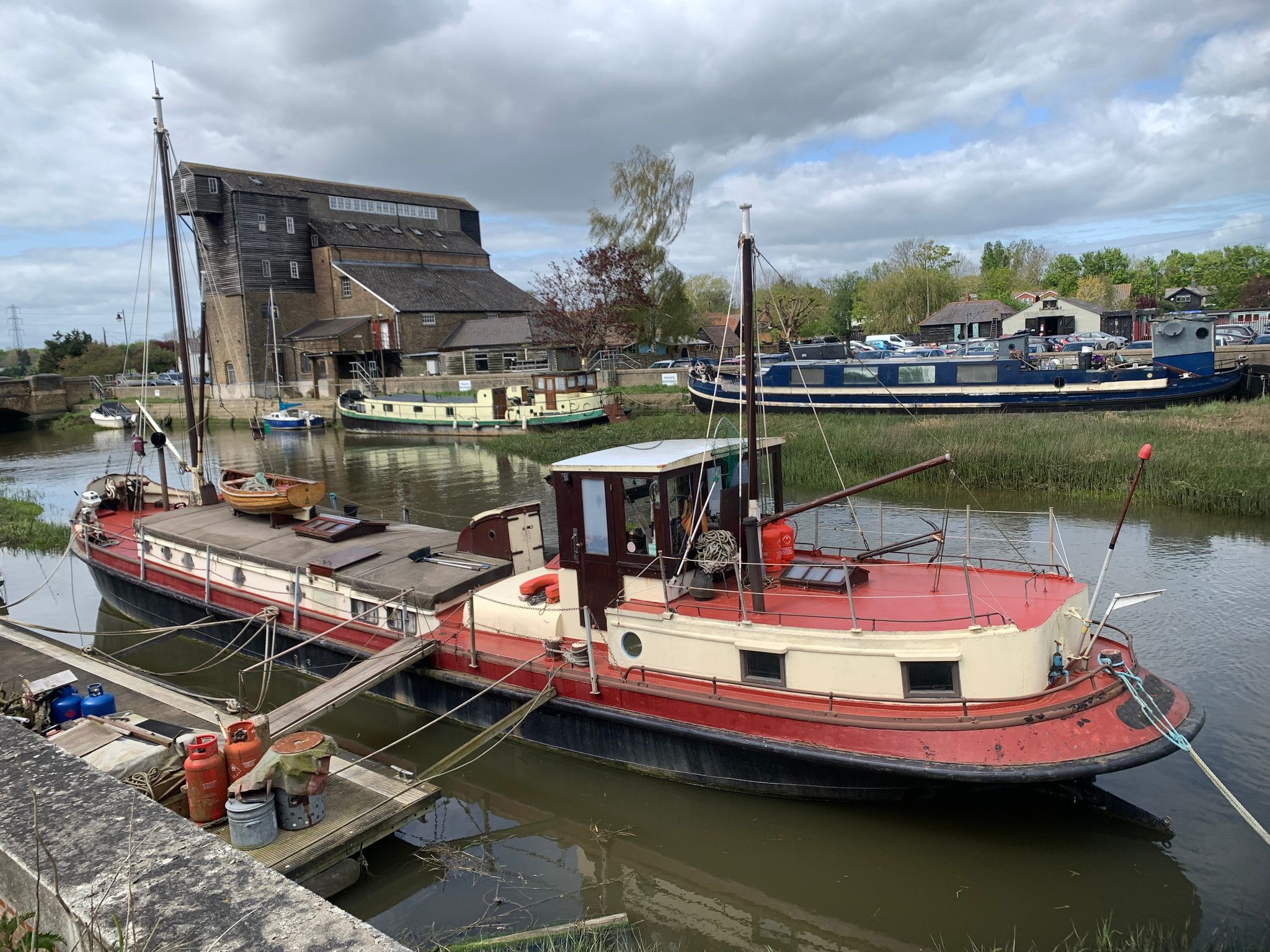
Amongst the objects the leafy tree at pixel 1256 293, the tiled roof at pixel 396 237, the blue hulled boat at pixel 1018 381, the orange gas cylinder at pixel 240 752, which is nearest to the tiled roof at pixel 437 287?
the tiled roof at pixel 396 237

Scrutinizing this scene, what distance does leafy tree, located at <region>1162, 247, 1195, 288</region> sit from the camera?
92.2 metres

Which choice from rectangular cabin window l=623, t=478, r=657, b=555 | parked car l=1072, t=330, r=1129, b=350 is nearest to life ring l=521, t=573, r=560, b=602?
rectangular cabin window l=623, t=478, r=657, b=555

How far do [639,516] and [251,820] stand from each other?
500cm

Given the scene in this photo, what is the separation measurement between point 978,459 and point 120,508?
22.6 meters

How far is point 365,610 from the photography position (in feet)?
41.1

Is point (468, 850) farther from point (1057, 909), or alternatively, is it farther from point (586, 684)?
point (1057, 909)

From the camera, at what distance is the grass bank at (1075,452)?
19906 millimetres

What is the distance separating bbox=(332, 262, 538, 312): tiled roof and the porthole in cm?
5413

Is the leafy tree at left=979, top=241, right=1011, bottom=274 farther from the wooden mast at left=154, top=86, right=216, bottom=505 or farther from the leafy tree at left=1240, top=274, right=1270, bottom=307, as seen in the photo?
the wooden mast at left=154, top=86, right=216, bottom=505

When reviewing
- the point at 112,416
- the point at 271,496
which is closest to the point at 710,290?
the point at 112,416

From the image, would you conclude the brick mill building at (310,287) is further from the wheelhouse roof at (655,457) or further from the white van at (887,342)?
the wheelhouse roof at (655,457)

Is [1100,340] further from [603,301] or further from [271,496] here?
[271,496]

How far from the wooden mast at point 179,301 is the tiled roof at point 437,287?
4121 cm

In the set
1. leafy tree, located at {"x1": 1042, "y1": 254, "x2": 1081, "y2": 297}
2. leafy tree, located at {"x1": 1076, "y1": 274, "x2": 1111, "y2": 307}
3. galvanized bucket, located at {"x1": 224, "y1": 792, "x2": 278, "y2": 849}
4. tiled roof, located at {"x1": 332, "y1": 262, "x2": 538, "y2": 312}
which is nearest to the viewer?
galvanized bucket, located at {"x1": 224, "y1": 792, "x2": 278, "y2": 849}
